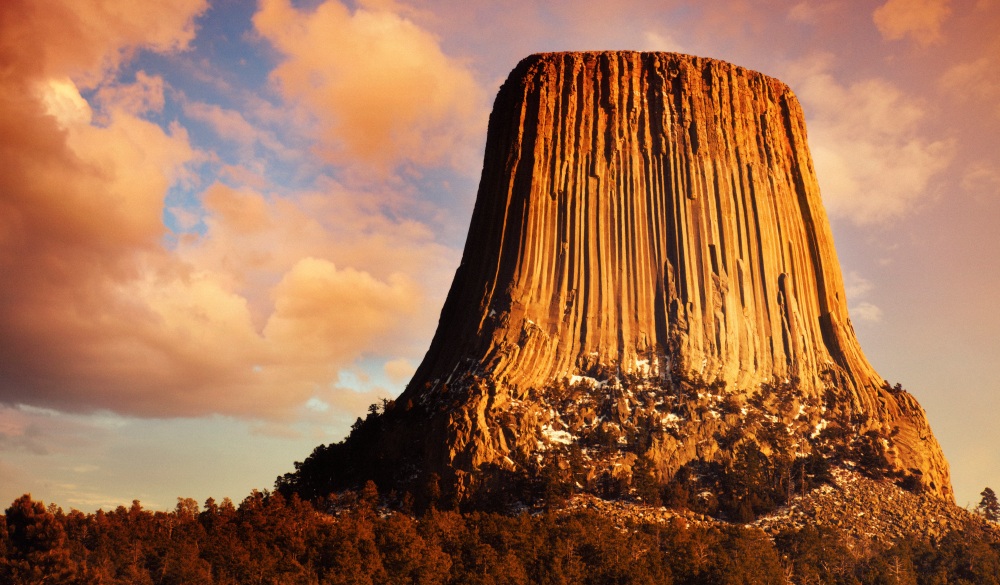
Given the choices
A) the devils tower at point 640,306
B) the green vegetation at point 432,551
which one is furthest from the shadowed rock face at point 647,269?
the green vegetation at point 432,551

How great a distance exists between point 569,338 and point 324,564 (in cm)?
2430

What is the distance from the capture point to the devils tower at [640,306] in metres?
61.6

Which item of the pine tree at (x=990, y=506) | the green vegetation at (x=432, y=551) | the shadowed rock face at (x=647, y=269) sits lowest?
the green vegetation at (x=432, y=551)

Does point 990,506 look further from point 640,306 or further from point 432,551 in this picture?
point 432,551

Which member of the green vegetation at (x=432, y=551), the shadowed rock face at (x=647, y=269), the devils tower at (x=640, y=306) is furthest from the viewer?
the shadowed rock face at (x=647, y=269)

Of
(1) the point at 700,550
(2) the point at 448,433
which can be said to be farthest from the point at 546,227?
(1) the point at 700,550

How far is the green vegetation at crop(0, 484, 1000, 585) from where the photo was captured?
47062mm

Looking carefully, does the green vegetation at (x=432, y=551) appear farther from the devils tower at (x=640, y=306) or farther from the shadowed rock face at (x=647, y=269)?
the shadowed rock face at (x=647, y=269)

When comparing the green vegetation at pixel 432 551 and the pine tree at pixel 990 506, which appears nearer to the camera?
the green vegetation at pixel 432 551

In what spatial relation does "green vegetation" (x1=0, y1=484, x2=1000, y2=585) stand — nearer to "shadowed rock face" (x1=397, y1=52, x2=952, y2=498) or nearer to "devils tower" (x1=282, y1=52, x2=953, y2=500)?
"devils tower" (x1=282, y1=52, x2=953, y2=500)

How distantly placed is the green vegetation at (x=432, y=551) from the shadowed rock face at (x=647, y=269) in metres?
7.43

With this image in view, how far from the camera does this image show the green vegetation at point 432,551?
47062mm

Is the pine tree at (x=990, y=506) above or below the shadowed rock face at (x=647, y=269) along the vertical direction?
below

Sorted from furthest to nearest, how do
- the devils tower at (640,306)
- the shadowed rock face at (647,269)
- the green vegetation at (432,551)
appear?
the shadowed rock face at (647,269) < the devils tower at (640,306) < the green vegetation at (432,551)
